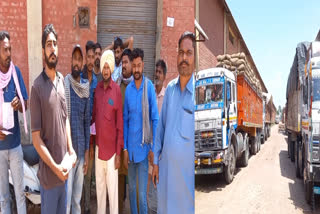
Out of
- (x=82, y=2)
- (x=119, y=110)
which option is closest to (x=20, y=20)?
(x=82, y=2)

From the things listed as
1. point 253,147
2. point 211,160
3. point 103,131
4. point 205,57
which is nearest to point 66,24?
point 211,160

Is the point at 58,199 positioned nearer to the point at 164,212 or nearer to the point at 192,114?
the point at 164,212

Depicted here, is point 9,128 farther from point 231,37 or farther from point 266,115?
point 266,115

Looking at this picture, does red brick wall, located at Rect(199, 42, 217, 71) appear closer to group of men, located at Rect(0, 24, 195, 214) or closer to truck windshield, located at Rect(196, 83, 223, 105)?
truck windshield, located at Rect(196, 83, 223, 105)

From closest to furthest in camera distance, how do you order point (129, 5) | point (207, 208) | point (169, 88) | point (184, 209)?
→ 1. point (184, 209)
2. point (169, 88)
3. point (207, 208)
4. point (129, 5)

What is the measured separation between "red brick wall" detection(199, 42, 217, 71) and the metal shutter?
352 centimetres

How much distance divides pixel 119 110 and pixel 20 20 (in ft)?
20.4

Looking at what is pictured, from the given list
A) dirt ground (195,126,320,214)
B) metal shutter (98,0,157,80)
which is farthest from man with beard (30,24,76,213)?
metal shutter (98,0,157,80)

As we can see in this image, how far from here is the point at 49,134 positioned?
2.26 meters

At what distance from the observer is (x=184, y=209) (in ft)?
8.43

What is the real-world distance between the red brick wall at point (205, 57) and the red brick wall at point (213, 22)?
26 centimetres

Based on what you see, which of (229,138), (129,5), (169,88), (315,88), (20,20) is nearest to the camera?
(169,88)

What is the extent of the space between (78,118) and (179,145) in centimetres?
155

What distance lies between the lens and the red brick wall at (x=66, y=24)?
8570 millimetres
